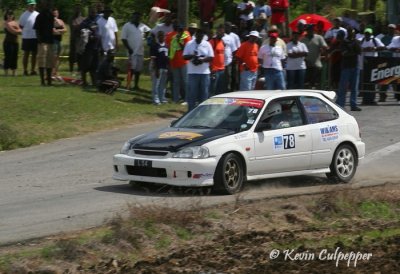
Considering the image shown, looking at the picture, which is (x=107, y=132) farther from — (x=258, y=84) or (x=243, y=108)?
(x=243, y=108)

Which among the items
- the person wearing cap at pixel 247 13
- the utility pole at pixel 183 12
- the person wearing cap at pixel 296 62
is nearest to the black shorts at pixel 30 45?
the utility pole at pixel 183 12

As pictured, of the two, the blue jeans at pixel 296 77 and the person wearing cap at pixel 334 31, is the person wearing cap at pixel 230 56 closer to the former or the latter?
the blue jeans at pixel 296 77

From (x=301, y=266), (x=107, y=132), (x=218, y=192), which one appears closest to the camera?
(x=301, y=266)

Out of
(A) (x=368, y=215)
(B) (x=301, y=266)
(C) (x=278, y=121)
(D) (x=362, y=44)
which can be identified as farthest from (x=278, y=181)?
(D) (x=362, y=44)

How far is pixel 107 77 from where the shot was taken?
22891mm

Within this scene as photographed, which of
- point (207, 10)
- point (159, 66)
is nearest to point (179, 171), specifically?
point (159, 66)

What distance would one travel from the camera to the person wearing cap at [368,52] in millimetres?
Result: 25078

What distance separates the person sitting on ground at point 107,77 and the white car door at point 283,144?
8705 millimetres

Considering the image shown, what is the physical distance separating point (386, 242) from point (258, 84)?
12333 mm

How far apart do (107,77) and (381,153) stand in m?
7.50

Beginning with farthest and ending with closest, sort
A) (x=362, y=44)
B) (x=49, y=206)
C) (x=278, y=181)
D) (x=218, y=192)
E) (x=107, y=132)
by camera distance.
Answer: (x=362, y=44), (x=107, y=132), (x=278, y=181), (x=218, y=192), (x=49, y=206)

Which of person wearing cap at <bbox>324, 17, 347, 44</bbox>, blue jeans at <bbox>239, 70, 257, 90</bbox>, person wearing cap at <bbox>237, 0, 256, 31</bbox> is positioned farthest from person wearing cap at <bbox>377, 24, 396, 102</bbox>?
blue jeans at <bbox>239, 70, 257, 90</bbox>

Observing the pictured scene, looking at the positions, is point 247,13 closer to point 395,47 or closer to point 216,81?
point 216,81

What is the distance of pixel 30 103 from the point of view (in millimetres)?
20641
